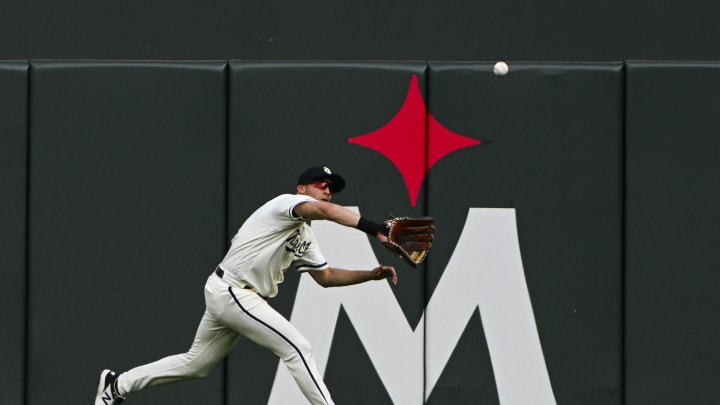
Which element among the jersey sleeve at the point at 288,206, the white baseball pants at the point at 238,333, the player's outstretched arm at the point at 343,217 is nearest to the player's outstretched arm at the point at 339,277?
the white baseball pants at the point at 238,333

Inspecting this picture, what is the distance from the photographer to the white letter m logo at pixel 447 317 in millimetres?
7359

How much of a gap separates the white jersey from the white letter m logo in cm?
101

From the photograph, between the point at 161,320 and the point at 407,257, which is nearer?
the point at 407,257

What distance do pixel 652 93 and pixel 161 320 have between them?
10.6 feet

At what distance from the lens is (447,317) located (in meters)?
7.36

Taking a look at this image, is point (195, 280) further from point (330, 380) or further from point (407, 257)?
point (407, 257)

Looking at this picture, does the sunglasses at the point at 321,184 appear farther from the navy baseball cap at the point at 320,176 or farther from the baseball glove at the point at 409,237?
the baseball glove at the point at 409,237

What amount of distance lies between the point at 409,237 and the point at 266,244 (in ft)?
2.93

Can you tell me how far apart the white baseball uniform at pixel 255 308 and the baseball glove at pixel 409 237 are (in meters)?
0.57

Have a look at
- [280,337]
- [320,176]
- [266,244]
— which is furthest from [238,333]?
[320,176]

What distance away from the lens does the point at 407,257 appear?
5590 millimetres

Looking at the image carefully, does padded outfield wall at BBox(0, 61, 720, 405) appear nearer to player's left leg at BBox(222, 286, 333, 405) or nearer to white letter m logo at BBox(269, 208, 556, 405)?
white letter m logo at BBox(269, 208, 556, 405)

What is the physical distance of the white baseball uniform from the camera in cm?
618

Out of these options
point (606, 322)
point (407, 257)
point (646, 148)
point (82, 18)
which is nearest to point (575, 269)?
point (606, 322)
